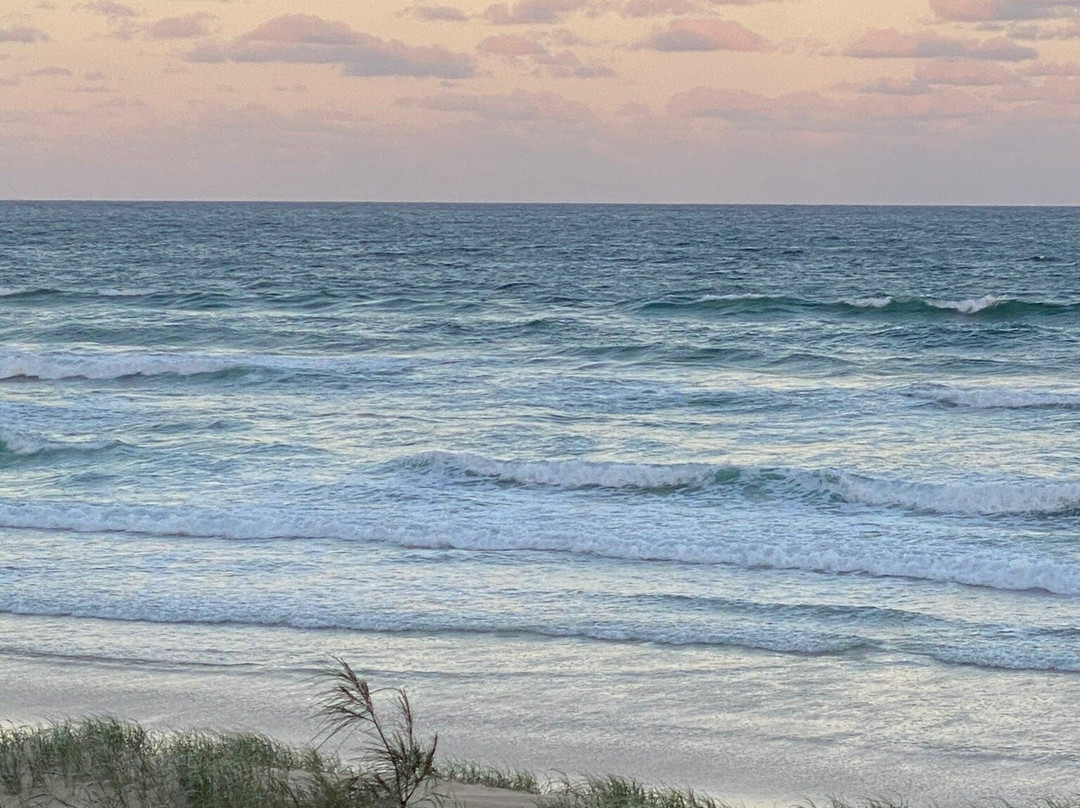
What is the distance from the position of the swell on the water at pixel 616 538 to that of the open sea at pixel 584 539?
0.17 feet

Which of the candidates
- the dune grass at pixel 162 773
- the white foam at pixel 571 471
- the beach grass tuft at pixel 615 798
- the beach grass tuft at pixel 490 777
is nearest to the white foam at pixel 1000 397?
the white foam at pixel 571 471

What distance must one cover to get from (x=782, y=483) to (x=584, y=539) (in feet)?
12.5

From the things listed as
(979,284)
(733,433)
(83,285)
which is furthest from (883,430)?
(83,285)

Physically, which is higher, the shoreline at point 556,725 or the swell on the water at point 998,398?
the swell on the water at point 998,398

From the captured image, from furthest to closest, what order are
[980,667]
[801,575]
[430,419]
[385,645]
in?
1. [430,419]
2. [801,575]
3. [385,645]
4. [980,667]

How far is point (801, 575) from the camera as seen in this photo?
13055 millimetres

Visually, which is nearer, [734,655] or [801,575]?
[734,655]

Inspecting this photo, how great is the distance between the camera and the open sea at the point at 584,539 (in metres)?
9.08

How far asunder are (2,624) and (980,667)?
8.50 m

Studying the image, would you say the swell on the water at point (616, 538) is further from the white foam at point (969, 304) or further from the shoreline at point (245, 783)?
the white foam at point (969, 304)

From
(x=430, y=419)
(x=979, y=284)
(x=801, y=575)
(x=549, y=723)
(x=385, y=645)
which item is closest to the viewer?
(x=549, y=723)

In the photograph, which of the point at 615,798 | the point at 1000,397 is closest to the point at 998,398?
the point at 1000,397

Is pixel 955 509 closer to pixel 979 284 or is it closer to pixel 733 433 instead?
pixel 733 433

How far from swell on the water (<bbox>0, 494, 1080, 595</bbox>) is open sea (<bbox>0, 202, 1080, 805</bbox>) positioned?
0.05 m
